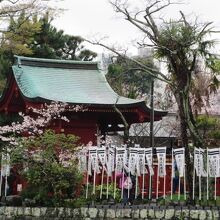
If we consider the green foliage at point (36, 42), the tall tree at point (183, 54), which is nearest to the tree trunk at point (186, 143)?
the tall tree at point (183, 54)

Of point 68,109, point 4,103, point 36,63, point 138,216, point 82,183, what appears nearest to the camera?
point 138,216

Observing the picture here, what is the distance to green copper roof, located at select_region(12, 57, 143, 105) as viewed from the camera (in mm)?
19328

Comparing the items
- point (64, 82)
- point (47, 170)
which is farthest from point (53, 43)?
point (47, 170)

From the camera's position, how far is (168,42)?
47.4 ft

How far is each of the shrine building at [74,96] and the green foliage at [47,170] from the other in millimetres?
3776

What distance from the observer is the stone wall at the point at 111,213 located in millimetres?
11984

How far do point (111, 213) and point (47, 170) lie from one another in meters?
2.30

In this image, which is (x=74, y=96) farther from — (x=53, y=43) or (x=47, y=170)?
(x=53, y=43)

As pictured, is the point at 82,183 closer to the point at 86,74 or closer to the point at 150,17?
the point at 150,17

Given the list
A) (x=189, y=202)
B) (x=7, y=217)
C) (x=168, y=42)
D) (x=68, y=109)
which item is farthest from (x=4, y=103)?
(x=189, y=202)

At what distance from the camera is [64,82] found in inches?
856

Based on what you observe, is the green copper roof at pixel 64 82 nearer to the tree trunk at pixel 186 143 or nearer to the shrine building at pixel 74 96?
the shrine building at pixel 74 96

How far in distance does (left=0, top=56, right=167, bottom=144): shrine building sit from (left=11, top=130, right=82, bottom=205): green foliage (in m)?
3.78

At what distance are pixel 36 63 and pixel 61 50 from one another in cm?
959
